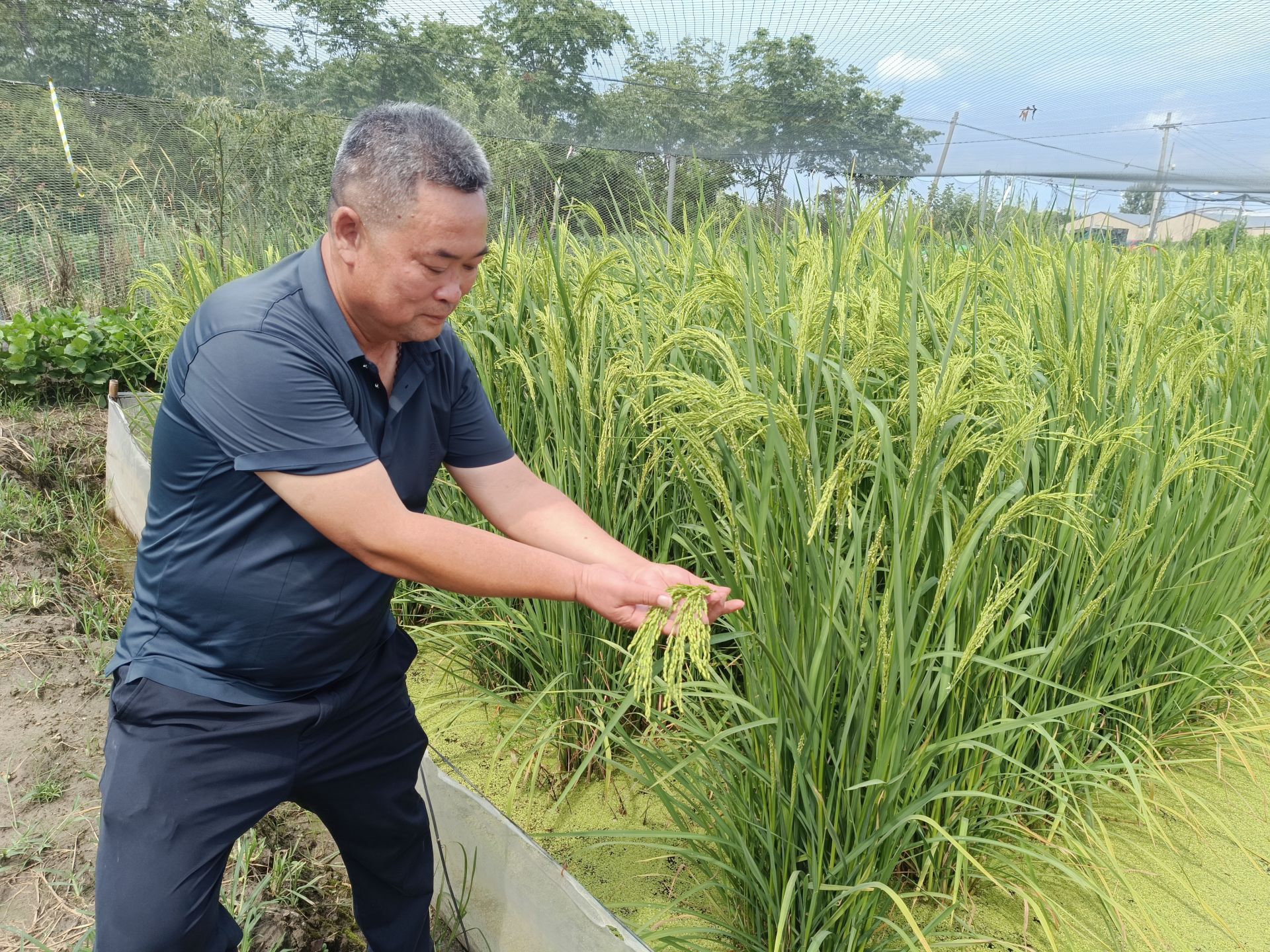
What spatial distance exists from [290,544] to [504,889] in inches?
33.7

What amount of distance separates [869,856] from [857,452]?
67cm

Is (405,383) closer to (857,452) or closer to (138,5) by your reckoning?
(857,452)

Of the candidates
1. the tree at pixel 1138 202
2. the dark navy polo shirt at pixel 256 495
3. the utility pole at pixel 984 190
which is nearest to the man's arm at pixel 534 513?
the dark navy polo shirt at pixel 256 495

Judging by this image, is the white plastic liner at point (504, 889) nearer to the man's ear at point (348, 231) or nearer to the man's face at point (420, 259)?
the man's face at point (420, 259)

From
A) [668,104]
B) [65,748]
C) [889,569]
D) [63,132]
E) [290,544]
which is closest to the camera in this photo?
[290,544]

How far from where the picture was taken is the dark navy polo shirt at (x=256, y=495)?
3.81ft

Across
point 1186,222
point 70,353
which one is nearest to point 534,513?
point 70,353

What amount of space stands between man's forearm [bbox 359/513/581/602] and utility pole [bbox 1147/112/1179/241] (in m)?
8.73

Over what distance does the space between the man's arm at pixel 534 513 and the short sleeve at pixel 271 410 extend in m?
0.45

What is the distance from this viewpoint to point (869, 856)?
1365mm

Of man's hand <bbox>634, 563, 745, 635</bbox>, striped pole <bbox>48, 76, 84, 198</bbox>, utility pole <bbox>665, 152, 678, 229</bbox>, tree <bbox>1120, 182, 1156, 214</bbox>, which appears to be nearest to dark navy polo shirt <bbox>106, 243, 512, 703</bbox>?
man's hand <bbox>634, 563, 745, 635</bbox>

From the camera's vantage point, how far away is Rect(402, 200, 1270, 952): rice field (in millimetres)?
1287

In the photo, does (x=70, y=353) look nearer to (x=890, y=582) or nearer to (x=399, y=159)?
(x=399, y=159)

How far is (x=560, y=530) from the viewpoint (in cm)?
155
